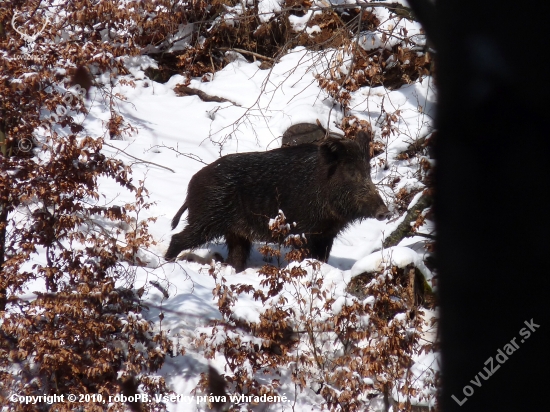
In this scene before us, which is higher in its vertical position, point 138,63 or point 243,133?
point 138,63

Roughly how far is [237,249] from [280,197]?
871 millimetres

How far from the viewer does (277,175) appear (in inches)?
358

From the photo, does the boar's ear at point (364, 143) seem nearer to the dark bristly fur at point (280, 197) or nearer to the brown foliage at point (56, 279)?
the dark bristly fur at point (280, 197)

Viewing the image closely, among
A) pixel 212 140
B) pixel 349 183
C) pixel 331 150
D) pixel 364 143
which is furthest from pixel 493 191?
pixel 212 140

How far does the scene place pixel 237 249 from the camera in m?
9.00

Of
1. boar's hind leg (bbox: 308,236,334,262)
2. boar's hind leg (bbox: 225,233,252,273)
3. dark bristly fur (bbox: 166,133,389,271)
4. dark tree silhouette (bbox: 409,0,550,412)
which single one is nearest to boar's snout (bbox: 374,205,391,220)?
dark bristly fur (bbox: 166,133,389,271)

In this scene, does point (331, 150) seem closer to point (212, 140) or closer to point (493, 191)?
point (212, 140)

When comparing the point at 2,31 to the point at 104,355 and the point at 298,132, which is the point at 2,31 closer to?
the point at 104,355

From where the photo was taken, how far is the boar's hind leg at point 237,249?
351 inches

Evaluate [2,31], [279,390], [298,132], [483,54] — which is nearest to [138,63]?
[298,132]

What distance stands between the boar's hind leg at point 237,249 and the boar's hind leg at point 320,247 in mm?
826

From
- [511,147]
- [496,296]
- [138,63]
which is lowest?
[496,296]

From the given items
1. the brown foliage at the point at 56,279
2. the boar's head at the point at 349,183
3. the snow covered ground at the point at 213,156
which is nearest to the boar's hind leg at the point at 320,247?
the snow covered ground at the point at 213,156

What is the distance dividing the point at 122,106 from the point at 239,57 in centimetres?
285
